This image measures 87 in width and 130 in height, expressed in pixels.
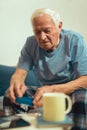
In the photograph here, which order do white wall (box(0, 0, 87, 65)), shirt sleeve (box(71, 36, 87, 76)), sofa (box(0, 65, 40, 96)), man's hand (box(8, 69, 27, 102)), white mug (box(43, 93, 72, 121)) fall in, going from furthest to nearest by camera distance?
white wall (box(0, 0, 87, 65))
sofa (box(0, 65, 40, 96))
shirt sleeve (box(71, 36, 87, 76))
man's hand (box(8, 69, 27, 102))
white mug (box(43, 93, 72, 121))

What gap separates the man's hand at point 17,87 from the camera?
4.52 feet

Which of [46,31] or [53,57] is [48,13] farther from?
[53,57]

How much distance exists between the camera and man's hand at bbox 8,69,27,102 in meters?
1.38

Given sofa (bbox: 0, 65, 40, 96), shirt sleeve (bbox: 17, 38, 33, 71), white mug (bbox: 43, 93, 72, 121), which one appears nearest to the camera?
white mug (bbox: 43, 93, 72, 121)

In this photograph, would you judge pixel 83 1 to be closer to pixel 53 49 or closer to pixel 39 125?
pixel 53 49

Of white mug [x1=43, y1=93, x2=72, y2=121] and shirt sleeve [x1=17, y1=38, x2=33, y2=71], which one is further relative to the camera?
Answer: shirt sleeve [x1=17, y1=38, x2=33, y2=71]

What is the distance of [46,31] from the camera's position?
4.89ft

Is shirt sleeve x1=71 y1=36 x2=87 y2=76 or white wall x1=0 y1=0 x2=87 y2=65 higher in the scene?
white wall x1=0 y1=0 x2=87 y2=65

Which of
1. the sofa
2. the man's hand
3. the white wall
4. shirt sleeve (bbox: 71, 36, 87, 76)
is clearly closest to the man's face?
shirt sleeve (bbox: 71, 36, 87, 76)

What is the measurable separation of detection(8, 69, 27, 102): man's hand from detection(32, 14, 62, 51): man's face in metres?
0.22

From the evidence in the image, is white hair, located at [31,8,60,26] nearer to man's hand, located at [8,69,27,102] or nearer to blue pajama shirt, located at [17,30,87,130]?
blue pajama shirt, located at [17,30,87,130]

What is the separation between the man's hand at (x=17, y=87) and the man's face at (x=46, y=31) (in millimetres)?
222

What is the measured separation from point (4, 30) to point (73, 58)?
89 centimetres

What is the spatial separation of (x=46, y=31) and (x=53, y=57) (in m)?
0.17
